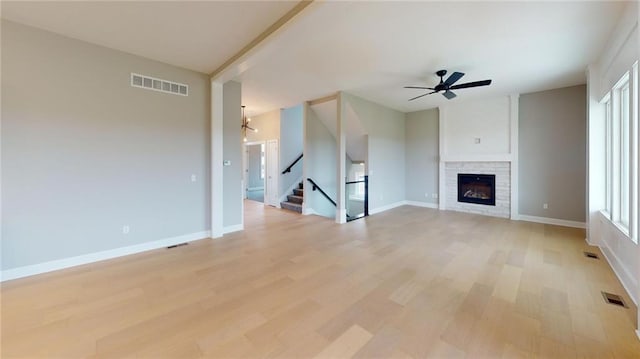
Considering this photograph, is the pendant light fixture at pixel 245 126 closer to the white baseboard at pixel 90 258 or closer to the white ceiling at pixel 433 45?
the white ceiling at pixel 433 45

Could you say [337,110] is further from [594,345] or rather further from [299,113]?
[594,345]

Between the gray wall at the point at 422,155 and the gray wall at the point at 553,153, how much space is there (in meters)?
2.02

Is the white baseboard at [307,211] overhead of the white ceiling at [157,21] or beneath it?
beneath

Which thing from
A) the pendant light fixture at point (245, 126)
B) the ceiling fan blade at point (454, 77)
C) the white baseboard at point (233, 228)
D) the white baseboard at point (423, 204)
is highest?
the pendant light fixture at point (245, 126)

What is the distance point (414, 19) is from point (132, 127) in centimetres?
418

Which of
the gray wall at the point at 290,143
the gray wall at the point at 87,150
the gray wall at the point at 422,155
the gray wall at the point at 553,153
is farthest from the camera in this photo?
the gray wall at the point at 290,143

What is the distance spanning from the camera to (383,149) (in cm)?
715

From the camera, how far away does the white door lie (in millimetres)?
7957

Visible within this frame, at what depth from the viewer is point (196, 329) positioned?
2053mm

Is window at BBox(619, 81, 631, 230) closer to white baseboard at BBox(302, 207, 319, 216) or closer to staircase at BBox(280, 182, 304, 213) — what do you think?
white baseboard at BBox(302, 207, 319, 216)

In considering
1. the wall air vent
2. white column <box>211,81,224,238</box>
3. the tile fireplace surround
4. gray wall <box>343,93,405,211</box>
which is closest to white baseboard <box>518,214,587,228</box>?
the tile fireplace surround

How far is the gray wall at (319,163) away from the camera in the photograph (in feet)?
22.3

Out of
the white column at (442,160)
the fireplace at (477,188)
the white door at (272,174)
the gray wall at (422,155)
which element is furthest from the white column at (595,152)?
the white door at (272,174)

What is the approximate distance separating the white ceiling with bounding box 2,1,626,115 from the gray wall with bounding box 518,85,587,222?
87cm
